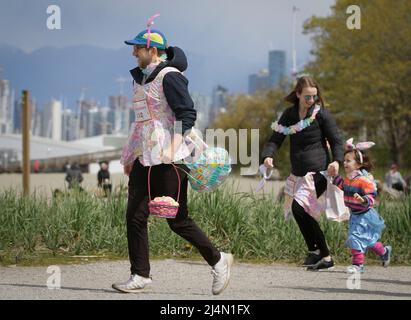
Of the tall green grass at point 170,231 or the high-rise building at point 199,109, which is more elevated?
the high-rise building at point 199,109

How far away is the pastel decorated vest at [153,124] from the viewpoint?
564cm

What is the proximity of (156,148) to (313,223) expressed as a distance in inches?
79.8

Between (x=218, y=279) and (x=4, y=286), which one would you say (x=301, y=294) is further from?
(x=4, y=286)

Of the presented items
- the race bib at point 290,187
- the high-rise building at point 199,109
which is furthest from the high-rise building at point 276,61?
the race bib at point 290,187

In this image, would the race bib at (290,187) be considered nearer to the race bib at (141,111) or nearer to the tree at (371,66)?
the race bib at (141,111)

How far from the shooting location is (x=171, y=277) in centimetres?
670

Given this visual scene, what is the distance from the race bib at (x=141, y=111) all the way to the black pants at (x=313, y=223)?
1.91 m

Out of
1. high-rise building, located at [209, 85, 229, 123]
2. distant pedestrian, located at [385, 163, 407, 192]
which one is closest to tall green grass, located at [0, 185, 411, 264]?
distant pedestrian, located at [385, 163, 407, 192]

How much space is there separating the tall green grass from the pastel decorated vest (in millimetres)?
2279

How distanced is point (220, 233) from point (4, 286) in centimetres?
263

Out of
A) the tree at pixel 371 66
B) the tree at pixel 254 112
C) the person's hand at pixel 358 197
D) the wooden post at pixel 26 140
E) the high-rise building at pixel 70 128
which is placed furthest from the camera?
the high-rise building at pixel 70 128

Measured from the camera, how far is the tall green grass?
779 centimetres

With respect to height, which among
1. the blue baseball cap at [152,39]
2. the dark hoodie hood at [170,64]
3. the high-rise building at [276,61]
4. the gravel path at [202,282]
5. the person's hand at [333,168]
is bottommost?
the gravel path at [202,282]
